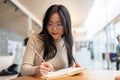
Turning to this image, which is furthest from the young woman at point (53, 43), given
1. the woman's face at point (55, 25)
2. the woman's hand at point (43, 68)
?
the woman's hand at point (43, 68)

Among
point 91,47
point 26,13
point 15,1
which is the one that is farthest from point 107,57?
point 91,47

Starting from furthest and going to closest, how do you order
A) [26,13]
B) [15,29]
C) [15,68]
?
[15,29], [26,13], [15,68]

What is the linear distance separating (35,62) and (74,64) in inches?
10.9

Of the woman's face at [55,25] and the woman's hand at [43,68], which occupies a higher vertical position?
the woman's face at [55,25]

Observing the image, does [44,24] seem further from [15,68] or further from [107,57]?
[107,57]

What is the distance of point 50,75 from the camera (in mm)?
1088

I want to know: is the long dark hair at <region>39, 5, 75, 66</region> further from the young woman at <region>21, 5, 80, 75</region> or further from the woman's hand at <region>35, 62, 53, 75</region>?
the woman's hand at <region>35, 62, 53, 75</region>

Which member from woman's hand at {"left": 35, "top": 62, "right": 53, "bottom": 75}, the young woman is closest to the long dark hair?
the young woman

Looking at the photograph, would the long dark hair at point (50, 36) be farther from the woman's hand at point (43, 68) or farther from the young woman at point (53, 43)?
the woman's hand at point (43, 68)

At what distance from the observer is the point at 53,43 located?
4.60 ft

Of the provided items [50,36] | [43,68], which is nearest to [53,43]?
[50,36]

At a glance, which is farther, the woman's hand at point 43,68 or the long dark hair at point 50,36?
the long dark hair at point 50,36

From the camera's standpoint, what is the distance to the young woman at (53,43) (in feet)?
4.30

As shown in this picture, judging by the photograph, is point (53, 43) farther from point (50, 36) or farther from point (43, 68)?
point (43, 68)
